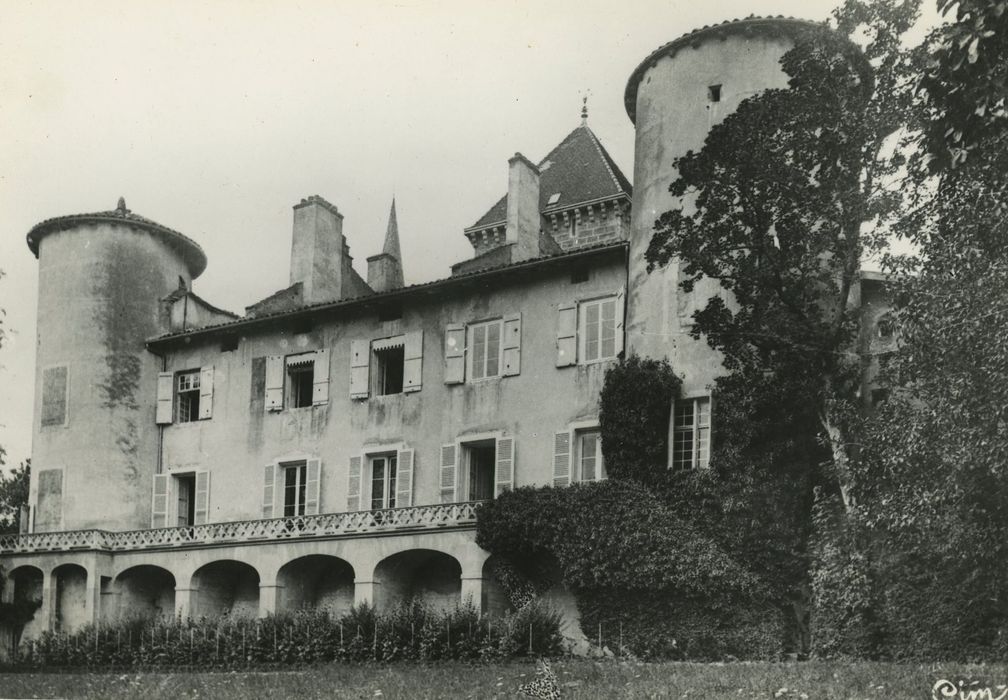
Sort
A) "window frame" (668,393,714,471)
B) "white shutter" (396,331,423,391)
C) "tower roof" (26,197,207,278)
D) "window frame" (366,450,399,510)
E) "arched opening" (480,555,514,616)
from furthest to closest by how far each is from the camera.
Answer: "tower roof" (26,197,207,278) → "window frame" (366,450,399,510) → "white shutter" (396,331,423,391) → "arched opening" (480,555,514,616) → "window frame" (668,393,714,471)

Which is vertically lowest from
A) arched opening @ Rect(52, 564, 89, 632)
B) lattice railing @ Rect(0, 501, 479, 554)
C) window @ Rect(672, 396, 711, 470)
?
arched opening @ Rect(52, 564, 89, 632)

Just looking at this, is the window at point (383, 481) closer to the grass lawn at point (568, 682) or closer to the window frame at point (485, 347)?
the window frame at point (485, 347)

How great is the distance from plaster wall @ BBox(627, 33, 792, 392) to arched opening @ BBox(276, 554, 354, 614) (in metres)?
8.47

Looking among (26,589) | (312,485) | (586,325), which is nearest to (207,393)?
(312,485)

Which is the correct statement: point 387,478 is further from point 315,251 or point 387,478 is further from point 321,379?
point 315,251

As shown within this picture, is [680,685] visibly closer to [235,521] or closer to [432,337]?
[432,337]

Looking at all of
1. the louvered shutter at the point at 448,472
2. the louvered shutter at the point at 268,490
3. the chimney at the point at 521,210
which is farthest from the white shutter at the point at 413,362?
the louvered shutter at the point at 268,490

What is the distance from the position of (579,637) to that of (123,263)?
1533 cm

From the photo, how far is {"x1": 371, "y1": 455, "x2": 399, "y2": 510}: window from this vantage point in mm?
27062

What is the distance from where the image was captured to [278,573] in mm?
26781

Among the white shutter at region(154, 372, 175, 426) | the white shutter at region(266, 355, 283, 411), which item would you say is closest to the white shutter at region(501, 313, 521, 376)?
the white shutter at region(266, 355, 283, 411)

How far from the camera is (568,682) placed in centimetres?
A: 1548

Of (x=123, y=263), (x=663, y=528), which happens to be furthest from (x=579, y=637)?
(x=123, y=263)

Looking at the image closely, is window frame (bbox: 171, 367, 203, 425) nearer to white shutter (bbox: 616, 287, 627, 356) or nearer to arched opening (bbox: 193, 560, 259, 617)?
arched opening (bbox: 193, 560, 259, 617)
